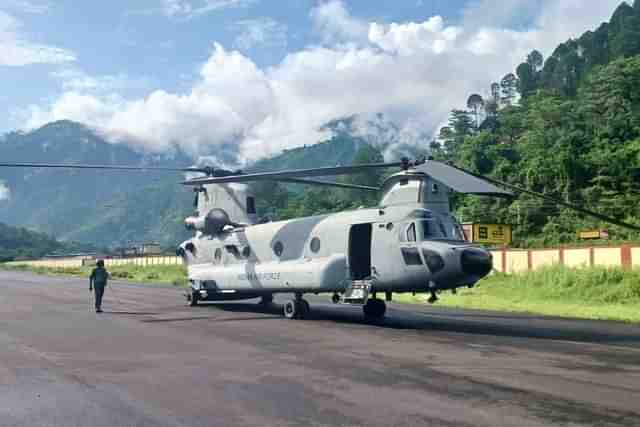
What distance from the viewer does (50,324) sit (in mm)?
18406

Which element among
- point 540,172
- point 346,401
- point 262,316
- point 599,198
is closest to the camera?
point 346,401

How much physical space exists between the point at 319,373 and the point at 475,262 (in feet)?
22.5

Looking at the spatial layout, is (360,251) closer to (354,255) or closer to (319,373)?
(354,255)

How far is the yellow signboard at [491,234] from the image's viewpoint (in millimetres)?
51188

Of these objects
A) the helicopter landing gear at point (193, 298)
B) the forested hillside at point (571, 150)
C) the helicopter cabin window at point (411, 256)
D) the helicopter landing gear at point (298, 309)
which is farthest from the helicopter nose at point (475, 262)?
the forested hillside at point (571, 150)

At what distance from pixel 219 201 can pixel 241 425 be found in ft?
57.1

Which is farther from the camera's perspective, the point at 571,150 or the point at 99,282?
the point at 571,150

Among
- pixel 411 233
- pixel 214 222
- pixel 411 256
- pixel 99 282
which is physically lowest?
pixel 99 282

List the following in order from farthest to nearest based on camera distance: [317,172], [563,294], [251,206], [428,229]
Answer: [563,294], [251,206], [317,172], [428,229]

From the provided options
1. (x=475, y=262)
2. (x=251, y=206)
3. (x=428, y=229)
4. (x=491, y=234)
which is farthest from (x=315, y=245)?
(x=491, y=234)

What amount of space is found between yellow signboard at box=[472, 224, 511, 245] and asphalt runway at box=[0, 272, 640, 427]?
3280 centimetres

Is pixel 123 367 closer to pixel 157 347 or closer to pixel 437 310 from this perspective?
pixel 157 347

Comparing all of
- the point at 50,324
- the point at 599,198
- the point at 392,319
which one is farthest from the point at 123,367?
the point at 599,198

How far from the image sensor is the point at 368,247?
18.4 m
